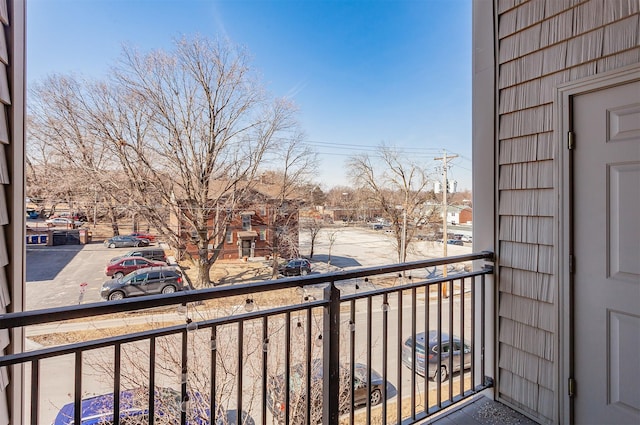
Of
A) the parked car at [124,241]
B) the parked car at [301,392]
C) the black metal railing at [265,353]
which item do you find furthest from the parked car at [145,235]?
the parked car at [301,392]

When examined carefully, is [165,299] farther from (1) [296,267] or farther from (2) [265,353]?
(1) [296,267]

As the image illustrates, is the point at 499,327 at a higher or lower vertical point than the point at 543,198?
lower

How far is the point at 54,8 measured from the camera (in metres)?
3.45

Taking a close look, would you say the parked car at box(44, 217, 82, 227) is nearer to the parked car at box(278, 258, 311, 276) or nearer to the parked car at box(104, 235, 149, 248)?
the parked car at box(104, 235, 149, 248)

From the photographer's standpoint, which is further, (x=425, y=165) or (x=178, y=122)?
(x=425, y=165)

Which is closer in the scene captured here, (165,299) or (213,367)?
(165,299)

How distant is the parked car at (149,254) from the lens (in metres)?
4.77

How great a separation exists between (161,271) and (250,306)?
364cm

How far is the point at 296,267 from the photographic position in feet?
19.0

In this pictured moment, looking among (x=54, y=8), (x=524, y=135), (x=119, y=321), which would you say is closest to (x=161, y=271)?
(x=119, y=321)

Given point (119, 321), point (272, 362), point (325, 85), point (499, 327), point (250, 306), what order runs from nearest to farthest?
1. point (250, 306)
2. point (499, 327)
3. point (119, 321)
4. point (272, 362)
5. point (325, 85)

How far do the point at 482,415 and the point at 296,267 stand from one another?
4.40 m

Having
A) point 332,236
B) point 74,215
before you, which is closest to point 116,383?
point 74,215

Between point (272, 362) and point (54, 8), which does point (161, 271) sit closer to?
point (272, 362)
